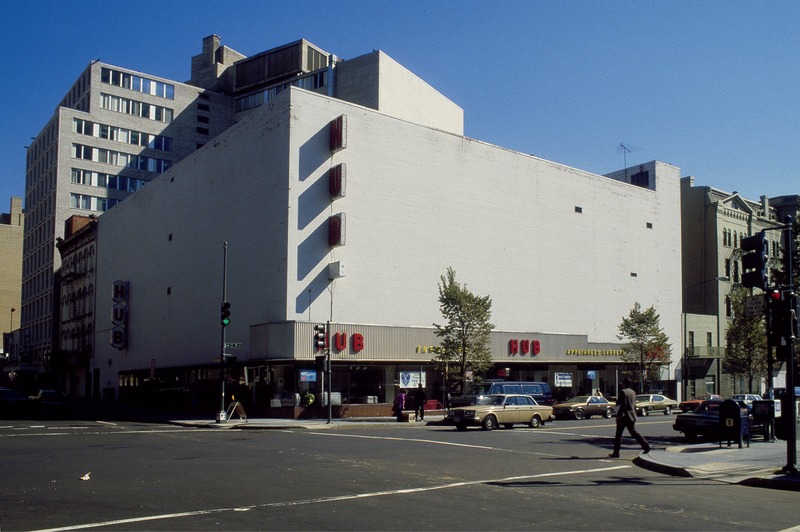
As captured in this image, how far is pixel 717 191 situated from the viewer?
72.2m

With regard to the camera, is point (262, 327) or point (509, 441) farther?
point (262, 327)

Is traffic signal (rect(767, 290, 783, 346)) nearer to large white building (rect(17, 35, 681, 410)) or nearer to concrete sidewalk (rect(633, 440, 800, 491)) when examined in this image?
concrete sidewalk (rect(633, 440, 800, 491))

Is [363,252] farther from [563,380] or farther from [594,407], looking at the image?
[563,380]

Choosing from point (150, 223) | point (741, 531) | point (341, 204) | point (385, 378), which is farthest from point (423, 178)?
point (741, 531)

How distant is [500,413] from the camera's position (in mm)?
31219

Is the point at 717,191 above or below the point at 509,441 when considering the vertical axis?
above

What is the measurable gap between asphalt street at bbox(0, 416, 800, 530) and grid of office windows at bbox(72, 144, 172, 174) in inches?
2741

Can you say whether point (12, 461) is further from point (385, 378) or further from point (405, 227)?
point (405, 227)

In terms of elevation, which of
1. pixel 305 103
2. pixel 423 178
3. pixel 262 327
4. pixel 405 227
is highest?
pixel 305 103

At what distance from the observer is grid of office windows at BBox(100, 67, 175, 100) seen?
3462 inches

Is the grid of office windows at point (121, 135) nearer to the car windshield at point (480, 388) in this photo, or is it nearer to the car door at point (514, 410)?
the car windshield at point (480, 388)

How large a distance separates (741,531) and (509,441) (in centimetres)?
1461

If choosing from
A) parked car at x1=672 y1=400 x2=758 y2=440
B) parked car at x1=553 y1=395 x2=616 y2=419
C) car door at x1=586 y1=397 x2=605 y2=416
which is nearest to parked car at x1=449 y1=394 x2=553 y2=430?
parked car at x1=672 y1=400 x2=758 y2=440

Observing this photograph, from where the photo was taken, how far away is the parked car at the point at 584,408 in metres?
42.2
